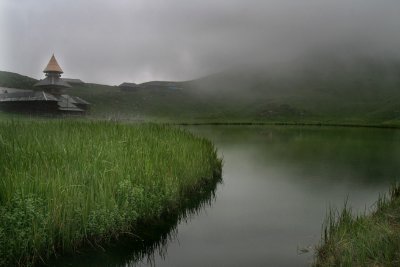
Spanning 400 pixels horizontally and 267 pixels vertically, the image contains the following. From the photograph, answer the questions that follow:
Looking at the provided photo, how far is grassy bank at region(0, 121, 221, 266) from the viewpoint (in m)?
9.26

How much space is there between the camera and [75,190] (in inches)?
414

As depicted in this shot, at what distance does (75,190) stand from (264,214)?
27.2 feet

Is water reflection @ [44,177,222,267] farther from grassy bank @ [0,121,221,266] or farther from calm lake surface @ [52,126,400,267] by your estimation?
grassy bank @ [0,121,221,266]

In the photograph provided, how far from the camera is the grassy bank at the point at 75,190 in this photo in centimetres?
926

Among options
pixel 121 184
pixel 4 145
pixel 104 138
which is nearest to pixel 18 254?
pixel 121 184

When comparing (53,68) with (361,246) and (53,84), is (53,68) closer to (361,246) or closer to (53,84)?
(53,84)

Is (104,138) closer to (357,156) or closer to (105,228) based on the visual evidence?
(105,228)

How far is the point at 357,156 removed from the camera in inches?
1435

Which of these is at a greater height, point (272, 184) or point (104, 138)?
point (104, 138)

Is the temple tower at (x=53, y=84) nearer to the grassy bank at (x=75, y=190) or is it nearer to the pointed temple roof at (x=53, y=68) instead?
the pointed temple roof at (x=53, y=68)

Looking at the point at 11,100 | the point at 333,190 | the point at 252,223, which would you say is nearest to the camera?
the point at 252,223

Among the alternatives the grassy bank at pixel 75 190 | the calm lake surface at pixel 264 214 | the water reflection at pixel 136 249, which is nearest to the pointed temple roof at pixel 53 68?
the calm lake surface at pixel 264 214

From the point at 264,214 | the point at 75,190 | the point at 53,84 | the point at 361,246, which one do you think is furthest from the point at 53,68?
the point at 361,246

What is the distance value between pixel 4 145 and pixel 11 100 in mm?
73026
